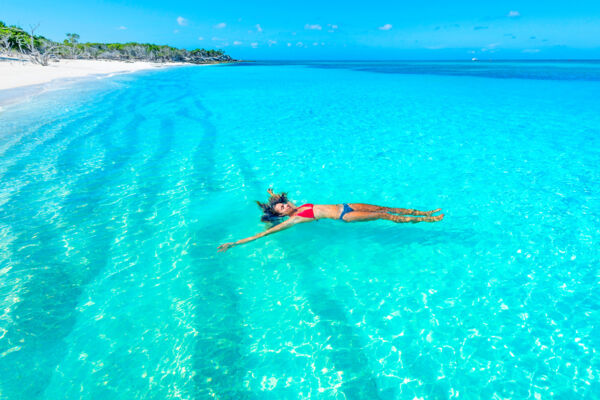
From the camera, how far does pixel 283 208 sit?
7.64 meters

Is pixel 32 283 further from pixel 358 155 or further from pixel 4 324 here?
pixel 358 155

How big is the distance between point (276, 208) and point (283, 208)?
171 mm

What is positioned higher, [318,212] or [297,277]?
[318,212]

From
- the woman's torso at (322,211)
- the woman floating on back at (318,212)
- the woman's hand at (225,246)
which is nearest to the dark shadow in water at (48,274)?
the woman's hand at (225,246)

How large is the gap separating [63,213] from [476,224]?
1121 centimetres

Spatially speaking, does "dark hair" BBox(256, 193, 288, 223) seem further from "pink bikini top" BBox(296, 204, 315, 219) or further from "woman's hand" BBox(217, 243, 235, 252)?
"woman's hand" BBox(217, 243, 235, 252)

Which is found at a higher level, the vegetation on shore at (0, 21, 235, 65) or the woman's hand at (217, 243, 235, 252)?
the vegetation on shore at (0, 21, 235, 65)

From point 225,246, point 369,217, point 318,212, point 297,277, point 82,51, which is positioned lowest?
point 297,277

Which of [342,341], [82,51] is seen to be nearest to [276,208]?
[342,341]

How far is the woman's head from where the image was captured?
7.64m

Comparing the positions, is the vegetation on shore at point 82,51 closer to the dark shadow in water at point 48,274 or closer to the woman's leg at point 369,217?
the dark shadow in water at point 48,274

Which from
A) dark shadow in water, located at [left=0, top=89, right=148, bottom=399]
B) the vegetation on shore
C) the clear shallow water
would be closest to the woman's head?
the clear shallow water

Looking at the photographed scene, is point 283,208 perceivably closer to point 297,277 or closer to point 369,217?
point 297,277

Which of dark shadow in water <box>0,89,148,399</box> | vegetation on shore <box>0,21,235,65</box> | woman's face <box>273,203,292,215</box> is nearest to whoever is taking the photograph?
dark shadow in water <box>0,89,148,399</box>
